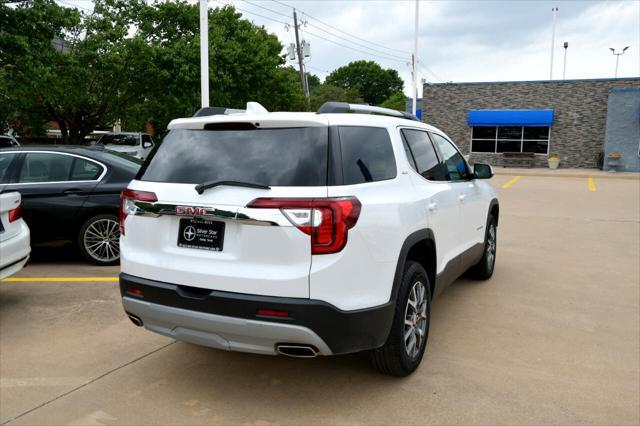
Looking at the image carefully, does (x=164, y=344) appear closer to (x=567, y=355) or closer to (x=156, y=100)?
(x=567, y=355)

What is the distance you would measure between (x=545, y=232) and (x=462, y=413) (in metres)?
7.04

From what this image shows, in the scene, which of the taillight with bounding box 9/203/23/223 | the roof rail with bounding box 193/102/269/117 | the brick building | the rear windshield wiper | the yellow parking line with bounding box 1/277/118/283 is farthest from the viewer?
the brick building

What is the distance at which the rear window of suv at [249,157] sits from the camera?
2.94m

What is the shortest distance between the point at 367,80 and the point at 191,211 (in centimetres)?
9594

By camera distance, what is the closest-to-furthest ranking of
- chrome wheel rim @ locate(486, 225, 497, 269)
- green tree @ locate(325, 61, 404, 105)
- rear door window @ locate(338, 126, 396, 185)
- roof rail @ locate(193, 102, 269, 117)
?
rear door window @ locate(338, 126, 396, 185), roof rail @ locate(193, 102, 269, 117), chrome wheel rim @ locate(486, 225, 497, 269), green tree @ locate(325, 61, 404, 105)

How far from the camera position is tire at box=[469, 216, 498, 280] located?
5875 mm

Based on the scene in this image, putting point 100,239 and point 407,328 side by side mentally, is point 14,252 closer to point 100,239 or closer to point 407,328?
point 100,239

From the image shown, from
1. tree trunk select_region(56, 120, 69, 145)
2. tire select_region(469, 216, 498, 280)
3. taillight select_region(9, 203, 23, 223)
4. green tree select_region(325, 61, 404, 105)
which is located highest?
green tree select_region(325, 61, 404, 105)

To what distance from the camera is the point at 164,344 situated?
164 inches

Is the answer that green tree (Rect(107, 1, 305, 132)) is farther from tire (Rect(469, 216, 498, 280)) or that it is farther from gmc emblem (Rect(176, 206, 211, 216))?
gmc emblem (Rect(176, 206, 211, 216))

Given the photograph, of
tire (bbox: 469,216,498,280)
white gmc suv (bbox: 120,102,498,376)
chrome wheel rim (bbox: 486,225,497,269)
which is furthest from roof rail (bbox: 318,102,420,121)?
chrome wheel rim (bbox: 486,225,497,269)

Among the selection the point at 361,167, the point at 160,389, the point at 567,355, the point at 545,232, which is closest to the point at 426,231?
the point at 361,167

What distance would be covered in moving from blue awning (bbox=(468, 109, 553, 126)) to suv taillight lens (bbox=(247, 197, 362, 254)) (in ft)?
100

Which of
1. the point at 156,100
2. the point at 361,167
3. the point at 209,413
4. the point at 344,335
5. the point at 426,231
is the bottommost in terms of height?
the point at 209,413
